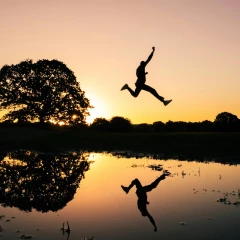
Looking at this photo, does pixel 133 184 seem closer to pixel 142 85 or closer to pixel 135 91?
pixel 135 91

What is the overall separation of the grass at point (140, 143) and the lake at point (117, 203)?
31.0ft

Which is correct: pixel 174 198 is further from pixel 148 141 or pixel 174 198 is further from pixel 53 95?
pixel 53 95

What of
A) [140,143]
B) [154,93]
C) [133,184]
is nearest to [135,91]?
[154,93]

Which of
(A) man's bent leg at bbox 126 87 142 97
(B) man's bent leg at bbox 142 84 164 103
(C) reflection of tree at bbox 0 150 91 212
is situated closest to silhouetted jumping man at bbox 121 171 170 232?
(C) reflection of tree at bbox 0 150 91 212

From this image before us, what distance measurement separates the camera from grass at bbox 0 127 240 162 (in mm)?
29312

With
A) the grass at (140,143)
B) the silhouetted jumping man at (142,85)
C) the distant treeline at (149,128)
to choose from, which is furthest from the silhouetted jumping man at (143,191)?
the distant treeline at (149,128)

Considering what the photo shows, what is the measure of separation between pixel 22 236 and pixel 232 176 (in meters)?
12.7

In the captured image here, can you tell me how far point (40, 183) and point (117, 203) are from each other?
18.4ft

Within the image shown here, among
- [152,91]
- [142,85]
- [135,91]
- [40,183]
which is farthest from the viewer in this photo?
[40,183]

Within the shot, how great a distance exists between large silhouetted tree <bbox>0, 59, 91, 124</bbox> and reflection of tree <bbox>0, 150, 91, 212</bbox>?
3230 cm

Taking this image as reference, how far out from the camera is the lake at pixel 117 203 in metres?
8.60

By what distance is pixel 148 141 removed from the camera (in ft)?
126

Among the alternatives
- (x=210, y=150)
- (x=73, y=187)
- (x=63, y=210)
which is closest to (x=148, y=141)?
(x=210, y=150)

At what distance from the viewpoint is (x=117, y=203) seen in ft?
38.2
